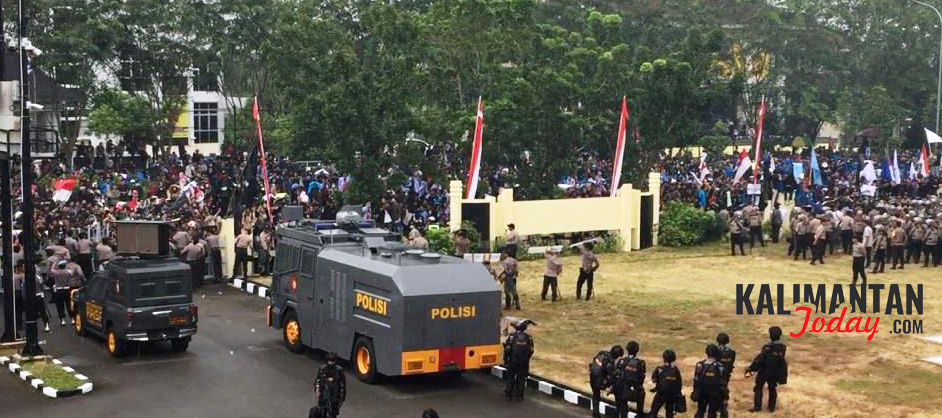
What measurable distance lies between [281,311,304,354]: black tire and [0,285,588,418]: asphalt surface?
0.13 m

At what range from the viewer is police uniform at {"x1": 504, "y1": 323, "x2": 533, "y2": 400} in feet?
55.3

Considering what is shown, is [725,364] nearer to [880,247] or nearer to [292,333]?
[292,333]

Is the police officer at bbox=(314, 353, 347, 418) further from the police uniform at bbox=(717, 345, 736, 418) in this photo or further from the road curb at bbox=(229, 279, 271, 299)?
the road curb at bbox=(229, 279, 271, 299)

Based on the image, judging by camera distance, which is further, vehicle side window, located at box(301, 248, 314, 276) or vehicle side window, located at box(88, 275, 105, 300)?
vehicle side window, located at box(88, 275, 105, 300)

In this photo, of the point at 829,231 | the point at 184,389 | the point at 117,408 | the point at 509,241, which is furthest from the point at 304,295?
the point at 829,231

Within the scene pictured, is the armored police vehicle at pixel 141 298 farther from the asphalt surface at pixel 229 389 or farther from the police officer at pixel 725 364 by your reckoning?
the police officer at pixel 725 364

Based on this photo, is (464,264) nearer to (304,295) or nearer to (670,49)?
(304,295)

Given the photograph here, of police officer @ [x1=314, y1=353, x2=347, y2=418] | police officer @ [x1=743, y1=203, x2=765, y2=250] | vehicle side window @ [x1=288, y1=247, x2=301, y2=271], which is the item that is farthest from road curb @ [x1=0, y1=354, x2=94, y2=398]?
police officer @ [x1=743, y1=203, x2=765, y2=250]

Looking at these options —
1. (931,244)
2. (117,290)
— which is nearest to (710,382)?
(117,290)

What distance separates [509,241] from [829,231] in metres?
9.60

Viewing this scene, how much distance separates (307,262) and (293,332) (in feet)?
4.98

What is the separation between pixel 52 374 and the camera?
18719 millimetres

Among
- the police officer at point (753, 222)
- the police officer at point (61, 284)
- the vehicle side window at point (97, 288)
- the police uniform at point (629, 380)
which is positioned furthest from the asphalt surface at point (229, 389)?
the police officer at point (753, 222)

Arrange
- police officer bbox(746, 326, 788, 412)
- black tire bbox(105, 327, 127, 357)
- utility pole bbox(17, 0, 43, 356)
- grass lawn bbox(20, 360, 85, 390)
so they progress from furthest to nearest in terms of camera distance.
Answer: black tire bbox(105, 327, 127, 357) → utility pole bbox(17, 0, 43, 356) → grass lawn bbox(20, 360, 85, 390) → police officer bbox(746, 326, 788, 412)
